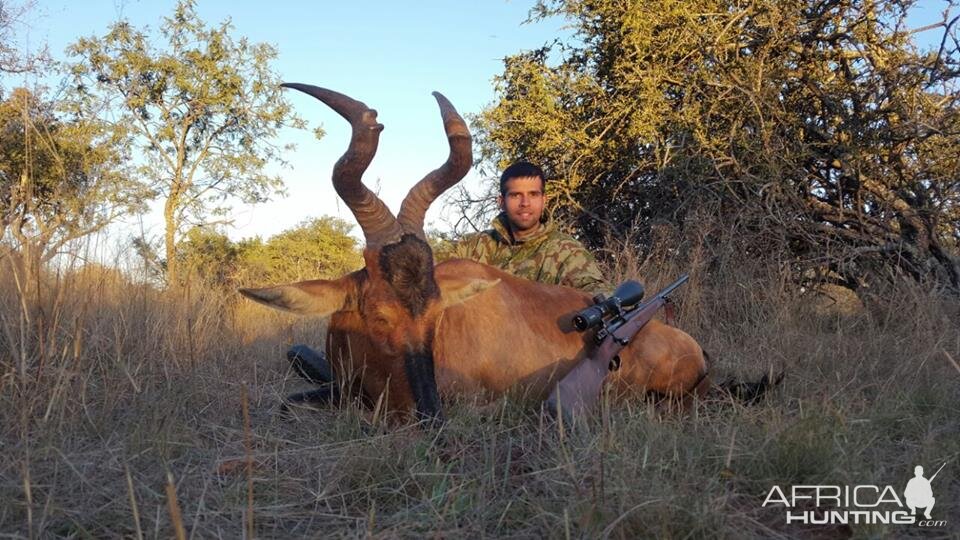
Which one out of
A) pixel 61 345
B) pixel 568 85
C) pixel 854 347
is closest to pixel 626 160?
pixel 568 85

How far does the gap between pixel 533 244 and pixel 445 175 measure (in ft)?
5.73

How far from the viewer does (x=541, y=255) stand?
5742mm

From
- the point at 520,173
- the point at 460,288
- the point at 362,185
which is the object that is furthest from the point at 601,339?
the point at 520,173

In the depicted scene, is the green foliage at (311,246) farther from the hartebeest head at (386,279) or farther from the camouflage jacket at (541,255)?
the hartebeest head at (386,279)

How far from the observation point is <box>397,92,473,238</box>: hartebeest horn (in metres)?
4.11

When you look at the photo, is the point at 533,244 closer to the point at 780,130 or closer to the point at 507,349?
the point at 507,349

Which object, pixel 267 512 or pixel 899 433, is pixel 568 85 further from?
pixel 267 512

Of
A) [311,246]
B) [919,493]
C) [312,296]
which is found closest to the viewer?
[919,493]

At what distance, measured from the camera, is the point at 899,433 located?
11.0ft

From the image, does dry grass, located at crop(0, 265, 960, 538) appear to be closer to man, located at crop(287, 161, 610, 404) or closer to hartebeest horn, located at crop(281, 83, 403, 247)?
hartebeest horn, located at crop(281, 83, 403, 247)

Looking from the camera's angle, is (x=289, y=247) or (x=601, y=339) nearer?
(x=601, y=339)

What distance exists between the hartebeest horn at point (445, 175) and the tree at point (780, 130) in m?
3.92

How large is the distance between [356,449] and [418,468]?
0.96 ft

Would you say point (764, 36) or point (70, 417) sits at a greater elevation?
point (764, 36)
